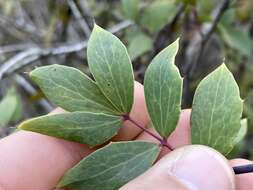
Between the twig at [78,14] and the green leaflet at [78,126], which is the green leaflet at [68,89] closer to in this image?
the green leaflet at [78,126]

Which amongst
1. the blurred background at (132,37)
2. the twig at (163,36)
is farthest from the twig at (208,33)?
the twig at (163,36)

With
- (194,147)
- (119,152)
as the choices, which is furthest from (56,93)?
(194,147)

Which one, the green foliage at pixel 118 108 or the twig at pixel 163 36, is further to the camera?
the twig at pixel 163 36

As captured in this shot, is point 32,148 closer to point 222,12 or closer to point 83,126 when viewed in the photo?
point 83,126

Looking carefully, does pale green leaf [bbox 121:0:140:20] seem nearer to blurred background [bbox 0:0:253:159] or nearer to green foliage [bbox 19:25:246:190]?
blurred background [bbox 0:0:253:159]

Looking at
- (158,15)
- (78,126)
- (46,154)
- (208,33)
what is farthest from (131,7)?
(78,126)

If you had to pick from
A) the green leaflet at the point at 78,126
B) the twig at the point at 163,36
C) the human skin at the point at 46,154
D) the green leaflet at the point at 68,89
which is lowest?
the human skin at the point at 46,154

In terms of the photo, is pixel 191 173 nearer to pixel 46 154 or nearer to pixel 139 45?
pixel 46 154
